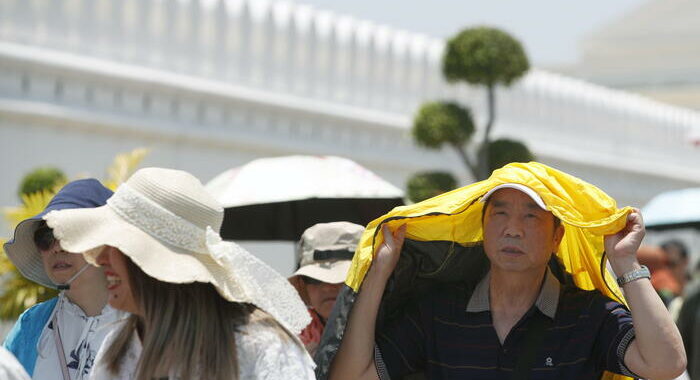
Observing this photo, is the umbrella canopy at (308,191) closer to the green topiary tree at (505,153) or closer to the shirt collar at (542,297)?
the shirt collar at (542,297)

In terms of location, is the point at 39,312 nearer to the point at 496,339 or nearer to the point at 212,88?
the point at 496,339

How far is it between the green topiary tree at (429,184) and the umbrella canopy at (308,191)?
323cm

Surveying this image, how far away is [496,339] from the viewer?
3.73 meters

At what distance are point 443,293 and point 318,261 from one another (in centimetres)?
102

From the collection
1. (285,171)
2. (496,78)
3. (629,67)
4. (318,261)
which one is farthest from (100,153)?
(629,67)

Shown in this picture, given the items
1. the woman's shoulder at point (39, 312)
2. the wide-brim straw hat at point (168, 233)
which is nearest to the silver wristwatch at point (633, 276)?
the wide-brim straw hat at point (168, 233)

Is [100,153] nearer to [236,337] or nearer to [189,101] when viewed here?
[189,101]

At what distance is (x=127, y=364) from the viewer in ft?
10.3

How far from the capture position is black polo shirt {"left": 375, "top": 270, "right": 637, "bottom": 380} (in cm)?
367

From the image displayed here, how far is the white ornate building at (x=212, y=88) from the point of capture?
9.36 m

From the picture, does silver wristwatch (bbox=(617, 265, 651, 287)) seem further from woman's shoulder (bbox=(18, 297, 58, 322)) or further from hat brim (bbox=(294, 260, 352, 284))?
woman's shoulder (bbox=(18, 297, 58, 322))

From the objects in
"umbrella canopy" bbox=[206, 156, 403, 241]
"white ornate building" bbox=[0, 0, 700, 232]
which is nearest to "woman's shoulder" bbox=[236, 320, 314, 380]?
"umbrella canopy" bbox=[206, 156, 403, 241]

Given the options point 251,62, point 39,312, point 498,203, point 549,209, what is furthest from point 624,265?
point 251,62

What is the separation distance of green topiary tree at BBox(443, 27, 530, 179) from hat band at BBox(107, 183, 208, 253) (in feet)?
23.1
